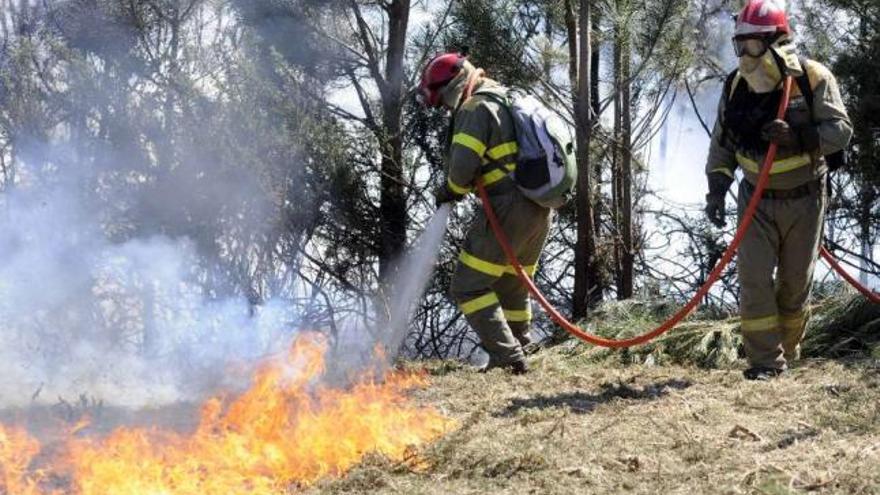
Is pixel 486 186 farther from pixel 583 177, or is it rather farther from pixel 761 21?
pixel 583 177

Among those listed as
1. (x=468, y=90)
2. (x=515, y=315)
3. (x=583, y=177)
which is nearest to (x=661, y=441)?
(x=515, y=315)

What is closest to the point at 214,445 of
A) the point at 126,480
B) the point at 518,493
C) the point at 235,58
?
the point at 126,480

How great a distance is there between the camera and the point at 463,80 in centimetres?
611

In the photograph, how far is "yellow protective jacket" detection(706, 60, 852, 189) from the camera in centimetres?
500

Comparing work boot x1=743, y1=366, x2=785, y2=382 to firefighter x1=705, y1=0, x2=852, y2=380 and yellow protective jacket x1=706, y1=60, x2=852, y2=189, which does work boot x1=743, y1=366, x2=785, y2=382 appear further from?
yellow protective jacket x1=706, y1=60, x2=852, y2=189

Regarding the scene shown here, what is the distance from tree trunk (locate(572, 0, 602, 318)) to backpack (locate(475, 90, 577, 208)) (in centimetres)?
246

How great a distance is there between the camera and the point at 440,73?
19.9 ft

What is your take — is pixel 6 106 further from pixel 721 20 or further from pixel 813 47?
pixel 813 47

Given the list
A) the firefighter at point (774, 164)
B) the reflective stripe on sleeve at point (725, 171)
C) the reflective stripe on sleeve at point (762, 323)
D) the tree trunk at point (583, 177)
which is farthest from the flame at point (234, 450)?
the tree trunk at point (583, 177)

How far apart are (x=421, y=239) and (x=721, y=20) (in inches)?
141

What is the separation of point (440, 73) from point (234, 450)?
3.06 meters

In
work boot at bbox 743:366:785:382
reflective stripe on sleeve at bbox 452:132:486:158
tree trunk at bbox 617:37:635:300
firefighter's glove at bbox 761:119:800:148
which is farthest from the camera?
tree trunk at bbox 617:37:635:300

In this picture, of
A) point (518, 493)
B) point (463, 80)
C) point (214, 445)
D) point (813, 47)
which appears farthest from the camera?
point (813, 47)

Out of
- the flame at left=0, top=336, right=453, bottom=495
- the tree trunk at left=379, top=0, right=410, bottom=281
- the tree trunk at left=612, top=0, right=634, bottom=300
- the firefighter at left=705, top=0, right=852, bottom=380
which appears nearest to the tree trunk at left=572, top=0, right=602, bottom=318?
the tree trunk at left=612, top=0, right=634, bottom=300
